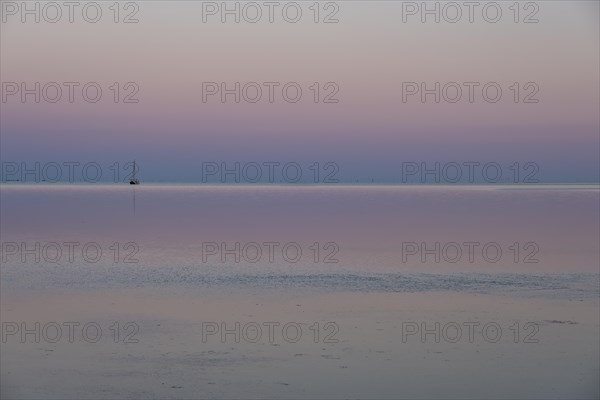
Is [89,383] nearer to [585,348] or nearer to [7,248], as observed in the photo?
[585,348]

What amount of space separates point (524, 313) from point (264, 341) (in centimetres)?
355

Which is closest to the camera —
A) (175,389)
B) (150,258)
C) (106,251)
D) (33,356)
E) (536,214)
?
(175,389)

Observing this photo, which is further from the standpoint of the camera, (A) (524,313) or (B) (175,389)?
(A) (524,313)

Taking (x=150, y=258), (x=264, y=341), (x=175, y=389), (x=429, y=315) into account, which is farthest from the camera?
(x=150, y=258)

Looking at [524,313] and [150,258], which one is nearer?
[524,313]

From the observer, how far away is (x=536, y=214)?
1219 inches

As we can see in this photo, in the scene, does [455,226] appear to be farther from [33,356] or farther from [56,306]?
[33,356]

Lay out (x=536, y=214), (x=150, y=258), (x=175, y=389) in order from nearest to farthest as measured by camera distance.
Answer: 1. (x=175, y=389)
2. (x=150, y=258)
3. (x=536, y=214)

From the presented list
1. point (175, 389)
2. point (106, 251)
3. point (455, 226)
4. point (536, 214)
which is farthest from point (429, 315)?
point (536, 214)

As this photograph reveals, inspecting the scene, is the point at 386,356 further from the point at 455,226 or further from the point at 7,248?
the point at 455,226

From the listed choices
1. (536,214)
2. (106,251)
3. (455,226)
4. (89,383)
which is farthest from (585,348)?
(536,214)

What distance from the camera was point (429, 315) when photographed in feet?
34.7

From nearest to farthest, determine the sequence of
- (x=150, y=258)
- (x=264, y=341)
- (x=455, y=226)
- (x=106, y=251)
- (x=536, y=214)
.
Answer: (x=264, y=341)
(x=150, y=258)
(x=106, y=251)
(x=455, y=226)
(x=536, y=214)

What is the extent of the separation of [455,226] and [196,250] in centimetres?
943
